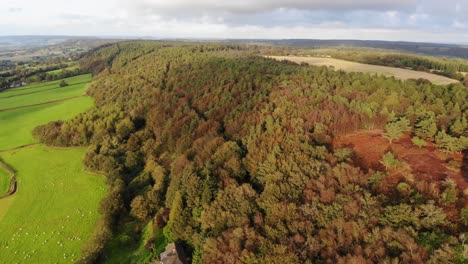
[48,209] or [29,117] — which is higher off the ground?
[29,117]

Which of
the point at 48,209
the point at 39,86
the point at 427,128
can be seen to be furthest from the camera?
the point at 39,86

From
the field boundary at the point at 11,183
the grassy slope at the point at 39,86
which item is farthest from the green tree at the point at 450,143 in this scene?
the grassy slope at the point at 39,86

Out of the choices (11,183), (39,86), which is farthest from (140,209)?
(39,86)

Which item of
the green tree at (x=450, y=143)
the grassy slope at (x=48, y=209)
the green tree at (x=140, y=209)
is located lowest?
the grassy slope at (x=48, y=209)

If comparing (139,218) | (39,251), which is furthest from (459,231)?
(39,251)

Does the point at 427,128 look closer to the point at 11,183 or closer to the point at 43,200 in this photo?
the point at 43,200

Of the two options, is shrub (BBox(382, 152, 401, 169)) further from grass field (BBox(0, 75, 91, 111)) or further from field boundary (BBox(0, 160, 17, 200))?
grass field (BBox(0, 75, 91, 111))

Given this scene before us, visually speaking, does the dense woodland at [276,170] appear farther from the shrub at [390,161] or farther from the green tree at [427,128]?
the shrub at [390,161]
